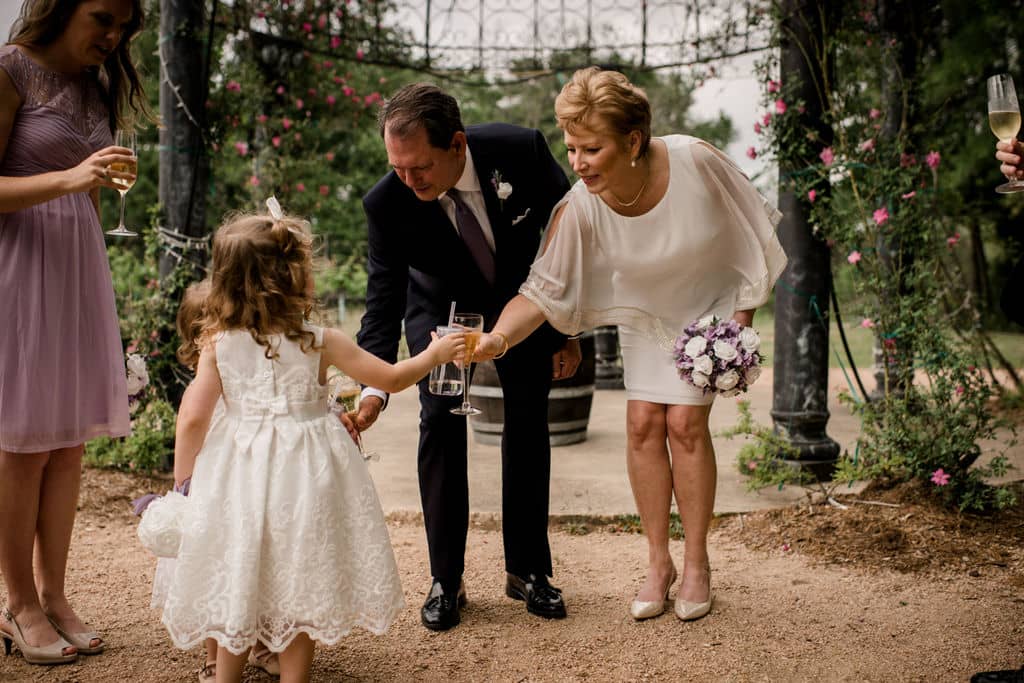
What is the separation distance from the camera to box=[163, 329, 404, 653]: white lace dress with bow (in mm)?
2152

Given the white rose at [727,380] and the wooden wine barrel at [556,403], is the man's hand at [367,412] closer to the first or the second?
the white rose at [727,380]

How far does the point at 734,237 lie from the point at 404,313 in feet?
3.71

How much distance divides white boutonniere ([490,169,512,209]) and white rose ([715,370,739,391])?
87 centimetres

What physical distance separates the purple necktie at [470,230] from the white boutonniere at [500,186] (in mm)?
109

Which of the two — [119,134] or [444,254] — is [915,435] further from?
[119,134]

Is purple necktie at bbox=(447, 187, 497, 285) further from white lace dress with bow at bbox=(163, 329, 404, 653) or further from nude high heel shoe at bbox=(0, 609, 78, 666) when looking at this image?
nude high heel shoe at bbox=(0, 609, 78, 666)

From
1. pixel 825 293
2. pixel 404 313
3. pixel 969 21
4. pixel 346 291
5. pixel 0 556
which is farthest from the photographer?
pixel 346 291

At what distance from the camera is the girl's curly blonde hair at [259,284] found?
7.34 feet

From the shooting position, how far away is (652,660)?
8.77 feet

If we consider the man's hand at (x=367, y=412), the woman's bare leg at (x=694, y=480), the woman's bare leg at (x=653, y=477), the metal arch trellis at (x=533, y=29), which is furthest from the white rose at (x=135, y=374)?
the metal arch trellis at (x=533, y=29)

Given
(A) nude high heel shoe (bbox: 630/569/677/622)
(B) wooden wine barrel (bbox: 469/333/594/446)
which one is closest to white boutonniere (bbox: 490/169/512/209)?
(A) nude high heel shoe (bbox: 630/569/677/622)

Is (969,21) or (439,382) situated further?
(969,21)

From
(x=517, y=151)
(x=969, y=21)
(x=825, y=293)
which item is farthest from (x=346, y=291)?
(x=517, y=151)

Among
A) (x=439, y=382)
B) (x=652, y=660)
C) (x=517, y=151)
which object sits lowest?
(x=652, y=660)
